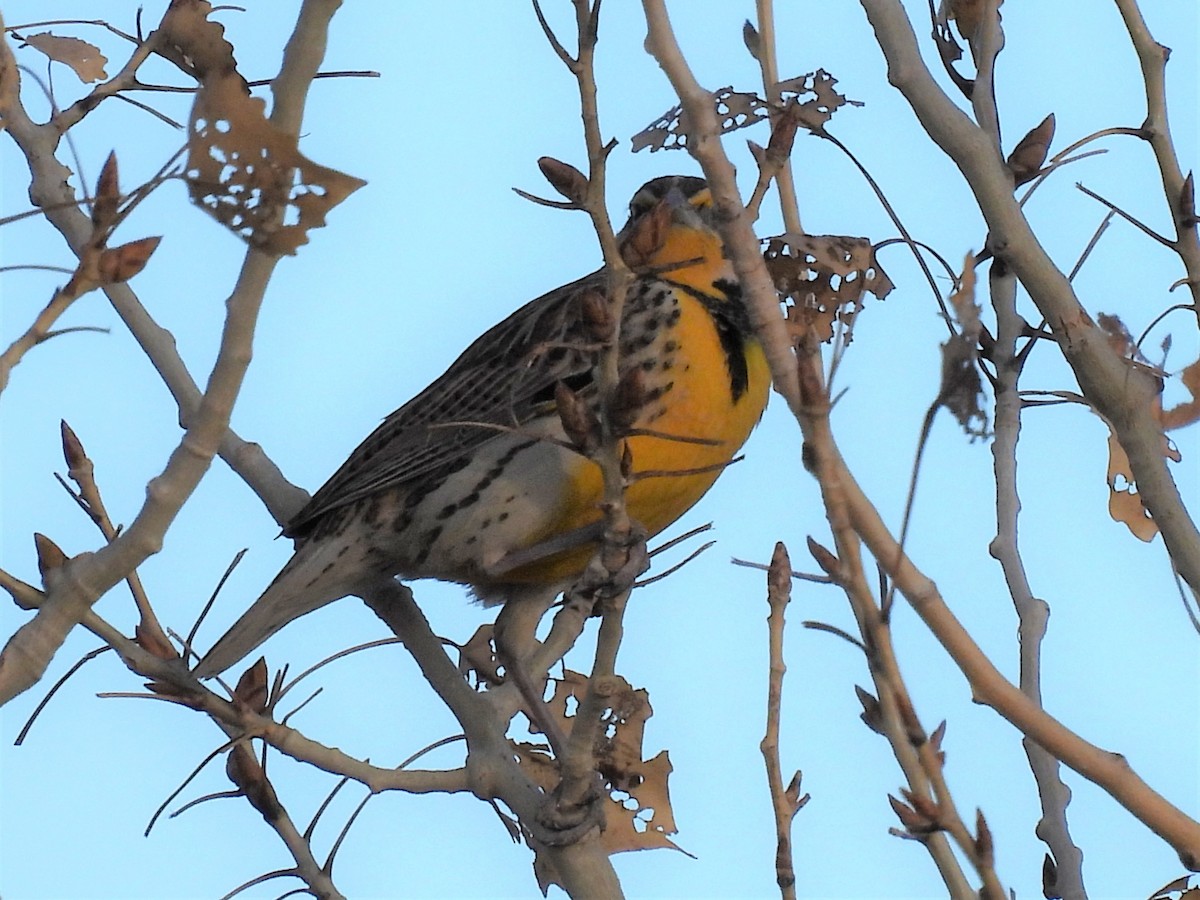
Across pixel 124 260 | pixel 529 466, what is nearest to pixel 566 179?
pixel 124 260

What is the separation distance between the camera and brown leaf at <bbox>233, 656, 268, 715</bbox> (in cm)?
300

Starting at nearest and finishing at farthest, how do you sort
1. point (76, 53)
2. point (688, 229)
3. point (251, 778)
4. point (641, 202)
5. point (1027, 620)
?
point (1027, 620) < point (251, 778) < point (76, 53) < point (688, 229) < point (641, 202)

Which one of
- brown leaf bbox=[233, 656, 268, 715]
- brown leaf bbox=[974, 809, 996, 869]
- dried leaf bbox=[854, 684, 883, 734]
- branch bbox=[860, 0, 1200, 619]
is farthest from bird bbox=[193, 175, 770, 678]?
brown leaf bbox=[974, 809, 996, 869]

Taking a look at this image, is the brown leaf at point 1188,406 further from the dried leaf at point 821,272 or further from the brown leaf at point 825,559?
the brown leaf at point 825,559

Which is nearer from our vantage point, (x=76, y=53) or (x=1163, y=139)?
(x=1163, y=139)

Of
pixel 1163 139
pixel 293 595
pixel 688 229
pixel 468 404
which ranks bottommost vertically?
pixel 1163 139

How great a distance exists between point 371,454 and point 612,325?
2.14 metres

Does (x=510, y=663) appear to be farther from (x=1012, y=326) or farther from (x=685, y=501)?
(x=1012, y=326)

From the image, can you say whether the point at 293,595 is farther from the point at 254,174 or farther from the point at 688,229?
the point at 254,174

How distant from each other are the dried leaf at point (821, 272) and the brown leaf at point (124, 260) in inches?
47.5

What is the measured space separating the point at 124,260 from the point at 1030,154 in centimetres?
159

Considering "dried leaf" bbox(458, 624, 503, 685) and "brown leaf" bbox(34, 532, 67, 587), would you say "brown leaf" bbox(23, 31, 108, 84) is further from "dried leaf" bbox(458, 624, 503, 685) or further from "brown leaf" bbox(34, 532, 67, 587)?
"dried leaf" bbox(458, 624, 503, 685)

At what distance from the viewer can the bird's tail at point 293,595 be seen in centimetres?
383

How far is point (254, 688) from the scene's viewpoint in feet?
9.87
